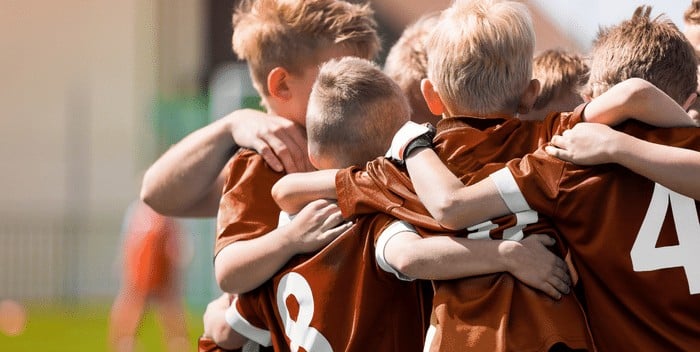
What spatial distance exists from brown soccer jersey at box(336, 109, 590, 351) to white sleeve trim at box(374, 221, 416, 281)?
0.02 metres

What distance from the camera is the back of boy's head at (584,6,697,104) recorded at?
242cm

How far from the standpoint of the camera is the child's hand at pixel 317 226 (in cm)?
266

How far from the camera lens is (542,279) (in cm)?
236

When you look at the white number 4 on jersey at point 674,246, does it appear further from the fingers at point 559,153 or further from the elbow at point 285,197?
the elbow at point 285,197

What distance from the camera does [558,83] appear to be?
3.09m

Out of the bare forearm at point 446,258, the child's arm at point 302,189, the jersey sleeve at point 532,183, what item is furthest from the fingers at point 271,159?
the jersey sleeve at point 532,183

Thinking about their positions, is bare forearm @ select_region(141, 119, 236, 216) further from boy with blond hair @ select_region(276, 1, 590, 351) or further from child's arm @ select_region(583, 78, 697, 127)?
child's arm @ select_region(583, 78, 697, 127)

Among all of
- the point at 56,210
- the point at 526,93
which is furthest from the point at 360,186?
the point at 56,210

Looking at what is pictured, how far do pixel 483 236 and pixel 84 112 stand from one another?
23.3m

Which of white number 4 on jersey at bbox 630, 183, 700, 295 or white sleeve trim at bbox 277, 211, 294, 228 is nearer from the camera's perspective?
white number 4 on jersey at bbox 630, 183, 700, 295

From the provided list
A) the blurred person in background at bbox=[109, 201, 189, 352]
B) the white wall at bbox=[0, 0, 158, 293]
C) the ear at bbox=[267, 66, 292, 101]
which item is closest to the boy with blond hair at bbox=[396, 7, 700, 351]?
the ear at bbox=[267, 66, 292, 101]

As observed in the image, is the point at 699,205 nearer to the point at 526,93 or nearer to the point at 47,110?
the point at 526,93

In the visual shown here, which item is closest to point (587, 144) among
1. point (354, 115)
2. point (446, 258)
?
point (446, 258)

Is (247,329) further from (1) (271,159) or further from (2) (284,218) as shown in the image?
(1) (271,159)
